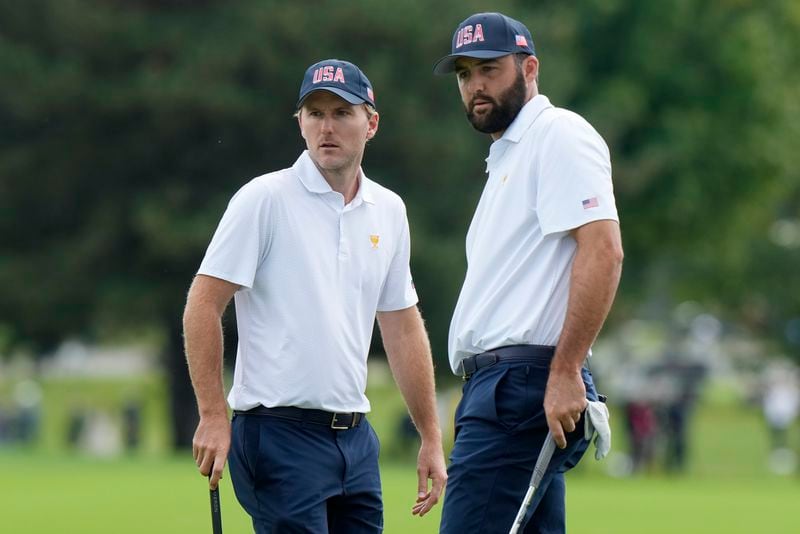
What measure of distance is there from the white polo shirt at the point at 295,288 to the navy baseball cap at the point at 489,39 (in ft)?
2.28

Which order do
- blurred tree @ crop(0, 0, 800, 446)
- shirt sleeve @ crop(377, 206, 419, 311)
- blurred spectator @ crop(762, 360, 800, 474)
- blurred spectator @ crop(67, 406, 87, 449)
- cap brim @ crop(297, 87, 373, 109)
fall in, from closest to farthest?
cap brim @ crop(297, 87, 373, 109), shirt sleeve @ crop(377, 206, 419, 311), blurred tree @ crop(0, 0, 800, 446), blurred spectator @ crop(762, 360, 800, 474), blurred spectator @ crop(67, 406, 87, 449)

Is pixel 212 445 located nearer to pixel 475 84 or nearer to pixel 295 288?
pixel 295 288

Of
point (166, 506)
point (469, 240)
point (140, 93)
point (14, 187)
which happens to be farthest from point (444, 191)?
point (469, 240)

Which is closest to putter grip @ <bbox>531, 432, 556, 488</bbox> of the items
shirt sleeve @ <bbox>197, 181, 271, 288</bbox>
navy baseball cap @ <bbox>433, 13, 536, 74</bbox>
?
shirt sleeve @ <bbox>197, 181, 271, 288</bbox>

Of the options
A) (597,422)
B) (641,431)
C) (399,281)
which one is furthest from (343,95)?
(641,431)

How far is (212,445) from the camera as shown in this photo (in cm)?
543

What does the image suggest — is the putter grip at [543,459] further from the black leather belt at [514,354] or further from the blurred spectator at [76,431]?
the blurred spectator at [76,431]

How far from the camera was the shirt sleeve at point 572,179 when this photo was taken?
5453mm

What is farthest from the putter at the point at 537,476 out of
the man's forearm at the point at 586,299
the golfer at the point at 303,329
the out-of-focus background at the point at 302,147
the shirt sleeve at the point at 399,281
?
the out-of-focus background at the point at 302,147

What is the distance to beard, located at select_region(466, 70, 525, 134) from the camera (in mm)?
5828

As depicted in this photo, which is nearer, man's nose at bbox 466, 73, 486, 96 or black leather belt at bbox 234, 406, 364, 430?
black leather belt at bbox 234, 406, 364, 430

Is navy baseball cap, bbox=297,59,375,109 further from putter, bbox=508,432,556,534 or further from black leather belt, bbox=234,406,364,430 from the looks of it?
putter, bbox=508,432,556,534

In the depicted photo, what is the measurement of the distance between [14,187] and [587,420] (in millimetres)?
27362

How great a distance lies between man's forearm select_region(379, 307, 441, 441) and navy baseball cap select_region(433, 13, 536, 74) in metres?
1.01
